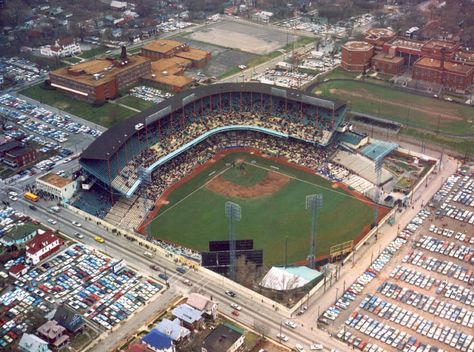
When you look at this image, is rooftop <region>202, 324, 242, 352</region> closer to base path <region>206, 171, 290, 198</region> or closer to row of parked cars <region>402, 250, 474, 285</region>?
row of parked cars <region>402, 250, 474, 285</region>

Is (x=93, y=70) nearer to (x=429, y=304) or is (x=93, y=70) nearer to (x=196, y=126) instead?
(x=196, y=126)

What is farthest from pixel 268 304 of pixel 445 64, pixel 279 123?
pixel 445 64

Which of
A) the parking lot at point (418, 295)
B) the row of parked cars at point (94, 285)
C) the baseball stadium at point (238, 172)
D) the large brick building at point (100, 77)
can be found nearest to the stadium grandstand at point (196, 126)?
the baseball stadium at point (238, 172)

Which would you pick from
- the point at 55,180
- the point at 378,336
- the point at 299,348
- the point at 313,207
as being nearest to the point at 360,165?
the point at 313,207

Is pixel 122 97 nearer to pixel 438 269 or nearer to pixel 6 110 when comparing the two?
pixel 6 110

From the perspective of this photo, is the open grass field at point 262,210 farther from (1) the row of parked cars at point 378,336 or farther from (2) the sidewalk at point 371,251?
(1) the row of parked cars at point 378,336

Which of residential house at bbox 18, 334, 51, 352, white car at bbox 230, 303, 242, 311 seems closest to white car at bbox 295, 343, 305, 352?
white car at bbox 230, 303, 242, 311
